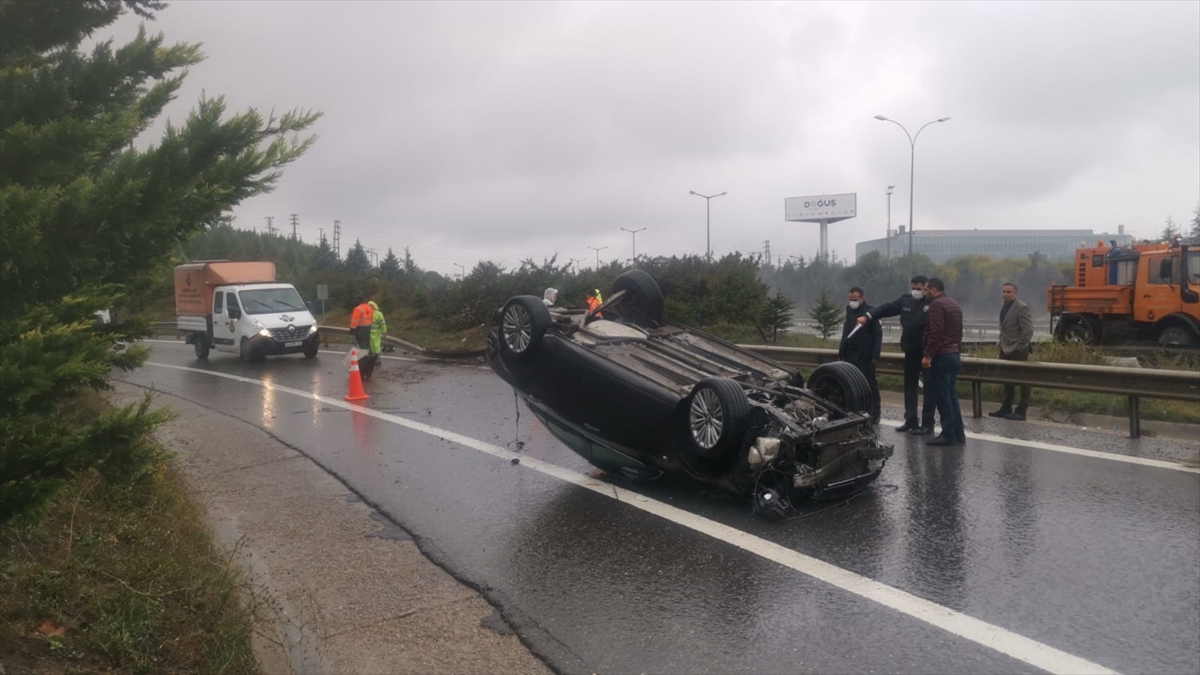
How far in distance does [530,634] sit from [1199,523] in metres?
4.90

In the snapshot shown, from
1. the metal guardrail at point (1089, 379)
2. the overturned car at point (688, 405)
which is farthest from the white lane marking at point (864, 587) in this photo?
the metal guardrail at point (1089, 379)

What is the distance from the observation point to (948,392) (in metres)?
9.11

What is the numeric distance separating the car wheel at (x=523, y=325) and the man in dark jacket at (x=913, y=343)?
4437mm

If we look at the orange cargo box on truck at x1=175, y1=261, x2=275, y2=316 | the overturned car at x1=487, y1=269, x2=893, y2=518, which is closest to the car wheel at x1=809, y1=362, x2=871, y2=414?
the overturned car at x1=487, y1=269, x2=893, y2=518

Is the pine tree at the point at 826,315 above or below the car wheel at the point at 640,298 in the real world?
below

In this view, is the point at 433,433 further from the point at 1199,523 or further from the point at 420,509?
the point at 1199,523

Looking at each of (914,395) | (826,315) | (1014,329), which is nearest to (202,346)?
(826,315)

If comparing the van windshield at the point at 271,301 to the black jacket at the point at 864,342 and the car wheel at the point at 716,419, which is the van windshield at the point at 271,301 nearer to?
the black jacket at the point at 864,342

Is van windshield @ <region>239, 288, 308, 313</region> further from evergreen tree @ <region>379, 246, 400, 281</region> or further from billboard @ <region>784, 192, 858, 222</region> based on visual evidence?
billboard @ <region>784, 192, 858, 222</region>

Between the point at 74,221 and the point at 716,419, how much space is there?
4463 millimetres

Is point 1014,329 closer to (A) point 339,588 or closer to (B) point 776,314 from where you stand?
(A) point 339,588

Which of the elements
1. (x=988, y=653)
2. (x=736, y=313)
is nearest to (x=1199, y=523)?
(x=988, y=653)

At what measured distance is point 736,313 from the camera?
903 inches

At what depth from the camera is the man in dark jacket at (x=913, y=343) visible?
9.69 m
